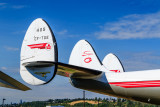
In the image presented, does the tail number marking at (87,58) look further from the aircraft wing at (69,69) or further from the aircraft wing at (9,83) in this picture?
the aircraft wing at (9,83)

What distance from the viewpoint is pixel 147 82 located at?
51.9 feet

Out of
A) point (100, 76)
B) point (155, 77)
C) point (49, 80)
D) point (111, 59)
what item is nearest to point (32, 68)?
point (49, 80)

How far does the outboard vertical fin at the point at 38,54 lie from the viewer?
1390 cm

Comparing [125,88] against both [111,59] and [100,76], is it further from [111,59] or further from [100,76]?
[111,59]

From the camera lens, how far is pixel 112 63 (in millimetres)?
21844

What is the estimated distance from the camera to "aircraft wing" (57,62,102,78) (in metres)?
14.1

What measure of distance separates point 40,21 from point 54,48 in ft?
8.17

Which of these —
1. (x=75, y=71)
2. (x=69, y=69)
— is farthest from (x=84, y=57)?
(x=69, y=69)

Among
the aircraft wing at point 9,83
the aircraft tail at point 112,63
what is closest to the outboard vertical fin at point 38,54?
the aircraft wing at point 9,83

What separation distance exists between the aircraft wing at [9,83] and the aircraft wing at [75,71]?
2551 millimetres

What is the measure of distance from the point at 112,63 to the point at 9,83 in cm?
915

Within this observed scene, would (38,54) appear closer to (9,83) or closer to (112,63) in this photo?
(9,83)

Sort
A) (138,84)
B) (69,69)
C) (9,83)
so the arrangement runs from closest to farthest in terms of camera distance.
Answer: (69,69) → (138,84) → (9,83)

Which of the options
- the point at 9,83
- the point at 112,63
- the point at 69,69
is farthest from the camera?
the point at 112,63
